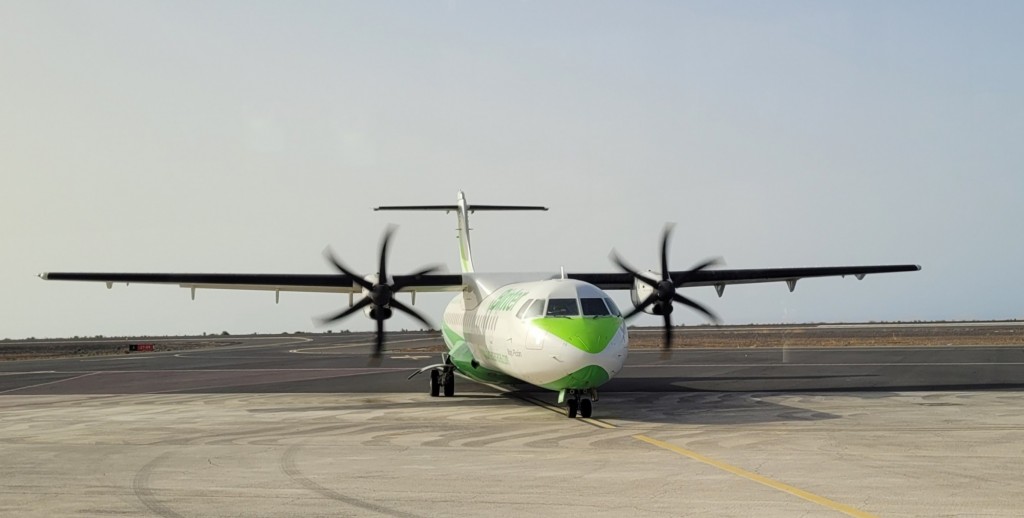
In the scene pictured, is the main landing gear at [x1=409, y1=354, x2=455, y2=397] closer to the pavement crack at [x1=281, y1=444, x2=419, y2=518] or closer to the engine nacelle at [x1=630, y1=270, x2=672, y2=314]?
the engine nacelle at [x1=630, y1=270, x2=672, y2=314]

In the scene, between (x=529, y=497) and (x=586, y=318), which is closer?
(x=529, y=497)

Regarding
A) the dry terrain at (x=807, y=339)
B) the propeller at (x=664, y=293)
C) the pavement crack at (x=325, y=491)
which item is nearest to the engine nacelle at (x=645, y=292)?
the propeller at (x=664, y=293)

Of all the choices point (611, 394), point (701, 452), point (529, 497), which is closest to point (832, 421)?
point (701, 452)

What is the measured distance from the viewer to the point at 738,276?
1074 inches

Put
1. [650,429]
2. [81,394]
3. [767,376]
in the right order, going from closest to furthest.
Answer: [650,429] < [81,394] < [767,376]

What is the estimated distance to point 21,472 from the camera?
41.7 ft

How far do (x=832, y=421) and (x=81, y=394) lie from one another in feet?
69.6

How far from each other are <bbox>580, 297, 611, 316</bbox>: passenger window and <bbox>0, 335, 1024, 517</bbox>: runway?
2134mm

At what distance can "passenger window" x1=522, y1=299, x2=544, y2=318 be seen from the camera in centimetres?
1816

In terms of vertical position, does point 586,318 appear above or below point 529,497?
above

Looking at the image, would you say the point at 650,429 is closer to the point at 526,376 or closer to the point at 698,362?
the point at 526,376

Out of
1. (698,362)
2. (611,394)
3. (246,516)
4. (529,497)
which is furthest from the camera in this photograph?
(698,362)

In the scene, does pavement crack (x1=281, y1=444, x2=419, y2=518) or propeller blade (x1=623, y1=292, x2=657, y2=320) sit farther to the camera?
propeller blade (x1=623, y1=292, x2=657, y2=320)

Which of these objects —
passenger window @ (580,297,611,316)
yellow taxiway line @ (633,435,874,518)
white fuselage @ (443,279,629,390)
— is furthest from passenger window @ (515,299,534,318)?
yellow taxiway line @ (633,435,874,518)
